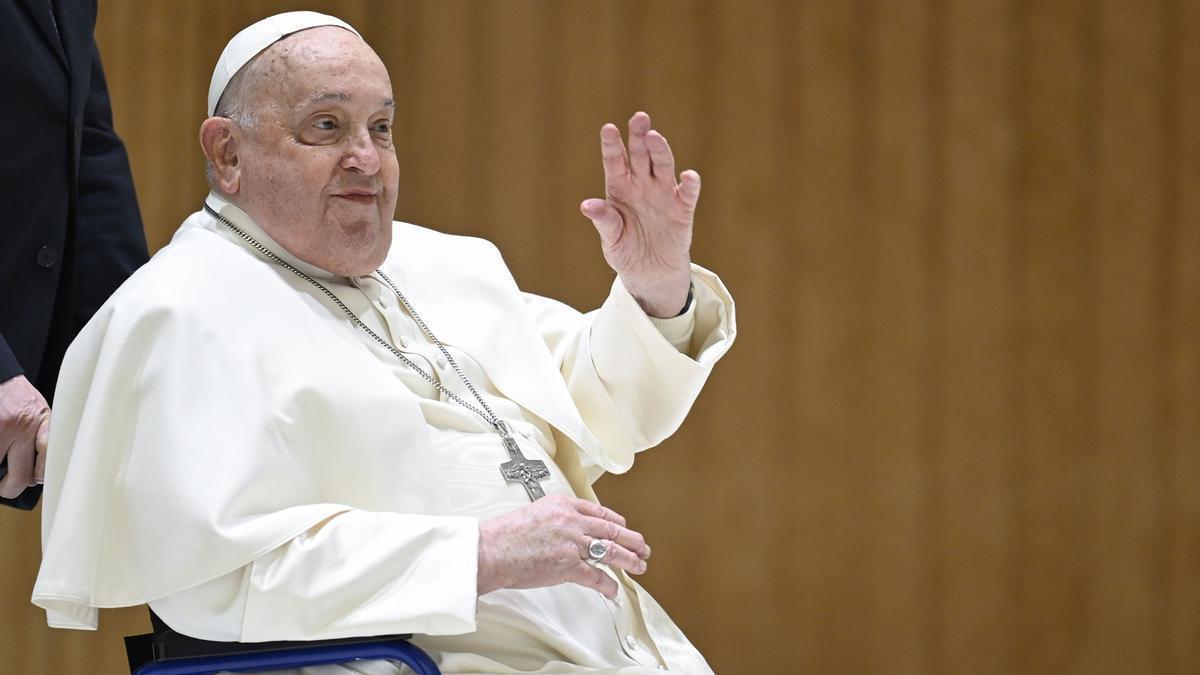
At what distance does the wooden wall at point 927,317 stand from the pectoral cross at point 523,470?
218 cm

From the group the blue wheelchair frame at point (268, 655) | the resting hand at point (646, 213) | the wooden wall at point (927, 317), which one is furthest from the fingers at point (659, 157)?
the wooden wall at point (927, 317)

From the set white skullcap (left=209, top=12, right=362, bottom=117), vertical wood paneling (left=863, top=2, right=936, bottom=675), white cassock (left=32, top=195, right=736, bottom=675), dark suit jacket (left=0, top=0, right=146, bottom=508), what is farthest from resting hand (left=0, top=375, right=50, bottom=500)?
vertical wood paneling (left=863, top=2, right=936, bottom=675)

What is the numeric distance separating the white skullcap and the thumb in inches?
22.9

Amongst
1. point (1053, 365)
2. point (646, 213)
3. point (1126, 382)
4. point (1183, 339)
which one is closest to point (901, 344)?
point (1053, 365)

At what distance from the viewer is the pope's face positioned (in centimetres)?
237

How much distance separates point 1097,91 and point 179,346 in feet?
11.3

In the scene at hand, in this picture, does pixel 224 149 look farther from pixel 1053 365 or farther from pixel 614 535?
pixel 1053 365

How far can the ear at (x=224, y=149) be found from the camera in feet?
7.90

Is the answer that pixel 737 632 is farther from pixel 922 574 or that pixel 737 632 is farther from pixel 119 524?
pixel 119 524

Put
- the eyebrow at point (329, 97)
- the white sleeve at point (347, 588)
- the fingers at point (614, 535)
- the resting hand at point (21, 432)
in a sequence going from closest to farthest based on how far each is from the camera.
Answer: the white sleeve at point (347, 588), the fingers at point (614, 535), the resting hand at point (21, 432), the eyebrow at point (329, 97)

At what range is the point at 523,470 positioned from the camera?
7.94 ft

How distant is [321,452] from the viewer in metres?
2.19

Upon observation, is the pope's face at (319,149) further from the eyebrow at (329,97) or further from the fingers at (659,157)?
the fingers at (659,157)

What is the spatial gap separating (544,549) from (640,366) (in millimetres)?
686
